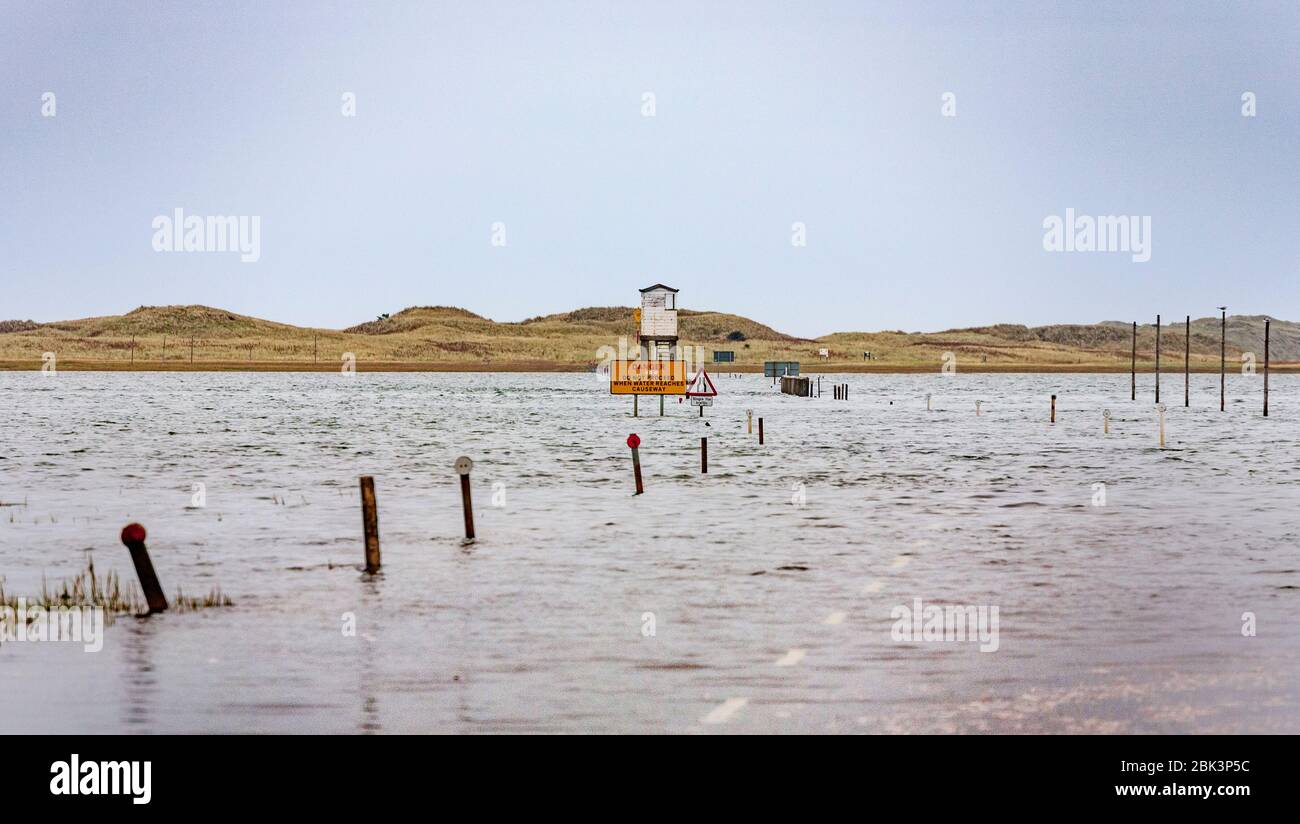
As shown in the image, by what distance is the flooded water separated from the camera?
1238 cm

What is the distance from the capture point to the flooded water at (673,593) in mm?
12375

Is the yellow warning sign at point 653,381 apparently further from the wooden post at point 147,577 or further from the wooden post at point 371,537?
the wooden post at point 147,577

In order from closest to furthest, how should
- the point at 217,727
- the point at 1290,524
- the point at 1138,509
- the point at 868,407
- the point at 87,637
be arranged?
1. the point at 217,727
2. the point at 87,637
3. the point at 1290,524
4. the point at 1138,509
5. the point at 868,407

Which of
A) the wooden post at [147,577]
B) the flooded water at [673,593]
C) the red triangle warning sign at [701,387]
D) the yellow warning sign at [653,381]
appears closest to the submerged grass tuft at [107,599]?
the wooden post at [147,577]

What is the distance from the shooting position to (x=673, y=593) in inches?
766

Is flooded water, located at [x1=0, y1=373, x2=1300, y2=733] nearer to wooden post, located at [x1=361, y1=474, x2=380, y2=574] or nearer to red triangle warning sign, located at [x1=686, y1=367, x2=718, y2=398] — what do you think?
wooden post, located at [x1=361, y1=474, x2=380, y2=574]

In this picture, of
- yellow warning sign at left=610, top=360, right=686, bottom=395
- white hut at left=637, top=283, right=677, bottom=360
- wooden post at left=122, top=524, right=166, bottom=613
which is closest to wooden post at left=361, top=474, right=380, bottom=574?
wooden post at left=122, top=524, right=166, bottom=613

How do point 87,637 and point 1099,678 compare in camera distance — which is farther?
point 87,637

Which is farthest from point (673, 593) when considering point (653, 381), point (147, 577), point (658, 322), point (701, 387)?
point (658, 322)

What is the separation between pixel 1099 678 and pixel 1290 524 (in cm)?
1707

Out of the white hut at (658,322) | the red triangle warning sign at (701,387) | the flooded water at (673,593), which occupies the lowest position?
the flooded water at (673,593)
